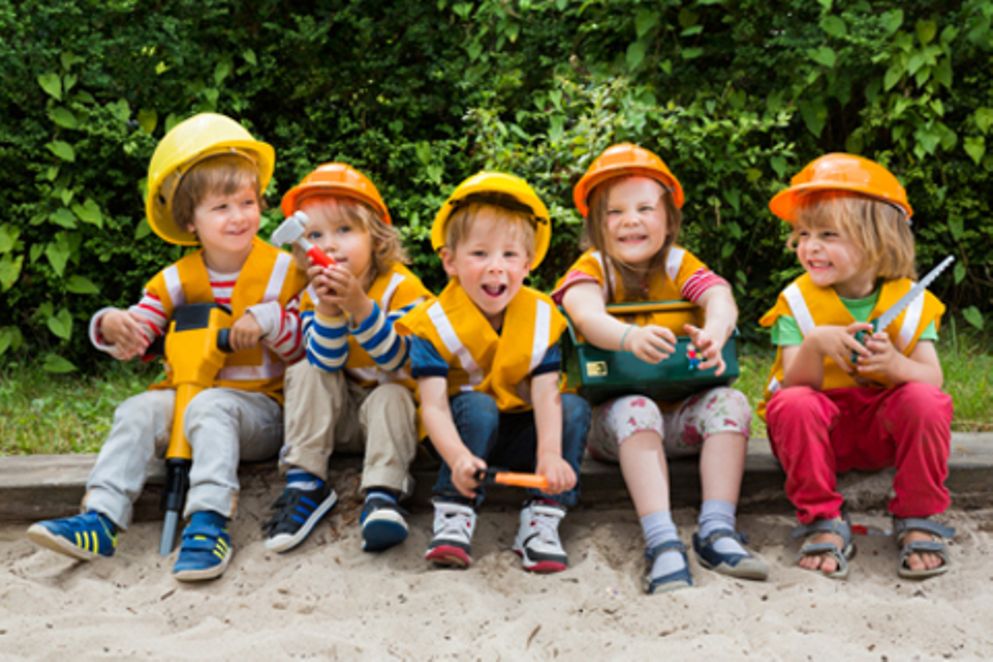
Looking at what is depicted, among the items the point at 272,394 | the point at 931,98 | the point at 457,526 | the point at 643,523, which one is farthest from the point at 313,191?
the point at 931,98

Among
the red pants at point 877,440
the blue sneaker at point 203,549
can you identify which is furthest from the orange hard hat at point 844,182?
the blue sneaker at point 203,549

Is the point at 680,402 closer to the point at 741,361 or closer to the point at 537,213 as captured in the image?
the point at 537,213

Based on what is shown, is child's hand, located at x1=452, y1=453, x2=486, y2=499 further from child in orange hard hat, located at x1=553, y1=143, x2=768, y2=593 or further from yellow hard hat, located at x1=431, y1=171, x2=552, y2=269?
yellow hard hat, located at x1=431, y1=171, x2=552, y2=269

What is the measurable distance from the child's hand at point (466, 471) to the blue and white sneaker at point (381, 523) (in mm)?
225

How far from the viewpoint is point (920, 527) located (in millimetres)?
2824

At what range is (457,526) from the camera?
9.32ft

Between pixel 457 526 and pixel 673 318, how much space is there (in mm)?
862

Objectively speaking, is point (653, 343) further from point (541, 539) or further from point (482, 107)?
point (482, 107)

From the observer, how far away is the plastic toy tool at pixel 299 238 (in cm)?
279

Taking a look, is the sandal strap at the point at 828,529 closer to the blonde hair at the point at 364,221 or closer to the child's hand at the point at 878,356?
the child's hand at the point at 878,356

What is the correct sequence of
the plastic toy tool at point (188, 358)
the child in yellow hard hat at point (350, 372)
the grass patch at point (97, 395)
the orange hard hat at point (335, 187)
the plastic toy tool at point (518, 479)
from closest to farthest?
1. the plastic toy tool at point (518, 479)
2. the child in yellow hard hat at point (350, 372)
3. the plastic toy tool at point (188, 358)
4. the orange hard hat at point (335, 187)
5. the grass patch at point (97, 395)

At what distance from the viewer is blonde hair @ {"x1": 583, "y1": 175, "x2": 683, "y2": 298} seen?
10.4 ft

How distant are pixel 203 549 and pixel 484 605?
2.59 ft

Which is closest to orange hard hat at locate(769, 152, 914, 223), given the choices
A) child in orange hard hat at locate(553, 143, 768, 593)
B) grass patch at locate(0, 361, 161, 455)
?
child in orange hard hat at locate(553, 143, 768, 593)
